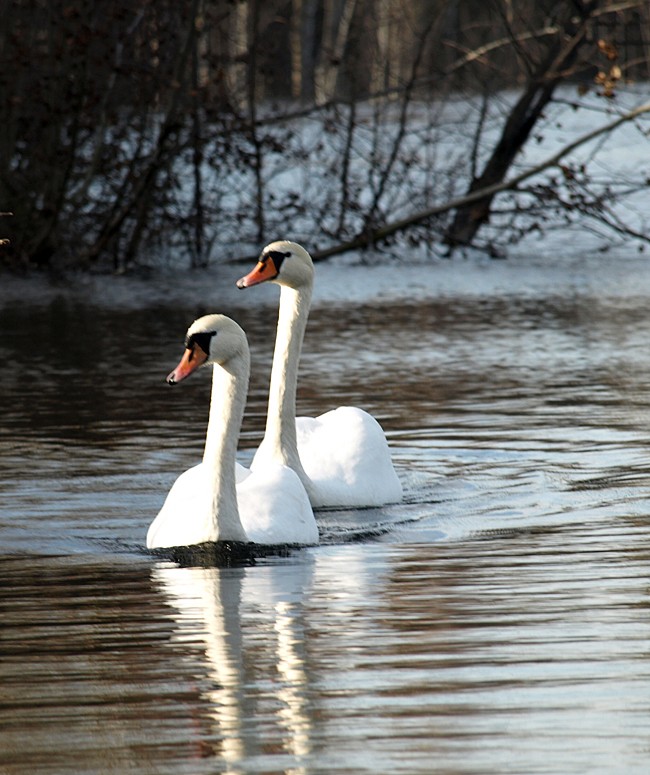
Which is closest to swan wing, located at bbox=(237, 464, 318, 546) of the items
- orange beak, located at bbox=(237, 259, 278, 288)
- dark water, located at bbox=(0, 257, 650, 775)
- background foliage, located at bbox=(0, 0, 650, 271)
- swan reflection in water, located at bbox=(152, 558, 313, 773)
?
dark water, located at bbox=(0, 257, 650, 775)

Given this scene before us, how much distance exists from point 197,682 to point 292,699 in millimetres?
335

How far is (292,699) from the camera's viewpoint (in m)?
4.58

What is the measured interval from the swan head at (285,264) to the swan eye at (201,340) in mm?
1688

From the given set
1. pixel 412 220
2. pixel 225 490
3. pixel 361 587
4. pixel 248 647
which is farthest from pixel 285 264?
pixel 412 220

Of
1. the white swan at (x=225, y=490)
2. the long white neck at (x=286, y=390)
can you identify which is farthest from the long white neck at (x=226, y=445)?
the long white neck at (x=286, y=390)

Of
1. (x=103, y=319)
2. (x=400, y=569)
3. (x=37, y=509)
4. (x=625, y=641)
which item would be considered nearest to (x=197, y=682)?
(x=625, y=641)

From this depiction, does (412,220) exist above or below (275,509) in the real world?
above

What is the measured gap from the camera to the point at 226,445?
22.7 ft

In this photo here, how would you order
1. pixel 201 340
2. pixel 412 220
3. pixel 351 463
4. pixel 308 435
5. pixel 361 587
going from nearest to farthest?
pixel 361 587, pixel 201 340, pixel 351 463, pixel 308 435, pixel 412 220

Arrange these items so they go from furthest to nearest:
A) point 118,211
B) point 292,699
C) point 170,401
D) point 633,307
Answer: point 118,211
point 633,307
point 170,401
point 292,699

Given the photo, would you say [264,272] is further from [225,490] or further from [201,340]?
[225,490]

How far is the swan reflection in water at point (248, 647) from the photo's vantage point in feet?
13.7

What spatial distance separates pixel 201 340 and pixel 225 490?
1.98ft

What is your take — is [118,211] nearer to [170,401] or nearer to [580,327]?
[580,327]
